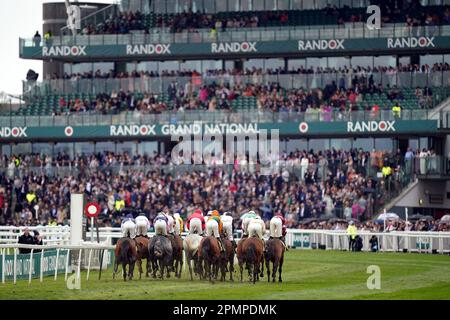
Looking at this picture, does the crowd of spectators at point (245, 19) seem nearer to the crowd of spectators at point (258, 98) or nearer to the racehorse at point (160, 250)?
the crowd of spectators at point (258, 98)

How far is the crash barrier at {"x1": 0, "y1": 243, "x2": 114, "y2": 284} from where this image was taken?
3031 centimetres

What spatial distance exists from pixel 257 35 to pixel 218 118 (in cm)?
642

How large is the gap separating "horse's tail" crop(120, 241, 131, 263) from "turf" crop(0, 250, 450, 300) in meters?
0.59

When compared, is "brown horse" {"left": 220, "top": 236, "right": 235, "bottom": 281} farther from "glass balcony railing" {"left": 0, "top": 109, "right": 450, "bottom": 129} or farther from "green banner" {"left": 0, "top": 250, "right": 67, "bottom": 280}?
"glass balcony railing" {"left": 0, "top": 109, "right": 450, "bottom": 129}

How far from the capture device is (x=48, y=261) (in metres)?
32.2

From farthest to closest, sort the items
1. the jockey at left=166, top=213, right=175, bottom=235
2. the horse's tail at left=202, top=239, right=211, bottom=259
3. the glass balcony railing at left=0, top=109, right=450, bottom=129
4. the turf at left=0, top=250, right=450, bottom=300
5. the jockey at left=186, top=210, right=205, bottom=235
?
the glass balcony railing at left=0, top=109, right=450, bottom=129, the jockey at left=166, top=213, right=175, bottom=235, the jockey at left=186, top=210, right=205, bottom=235, the horse's tail at left=202, top=239, right=211, bottom=259, the turf at left=0, top=250, right=450, bottom=300

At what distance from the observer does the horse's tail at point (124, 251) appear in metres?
31.0

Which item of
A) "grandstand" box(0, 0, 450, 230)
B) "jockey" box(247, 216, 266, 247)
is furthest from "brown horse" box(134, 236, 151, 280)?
"grandstand" box(0, 0, 450, 230)

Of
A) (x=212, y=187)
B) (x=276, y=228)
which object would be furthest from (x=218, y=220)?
(x=212, y=187)

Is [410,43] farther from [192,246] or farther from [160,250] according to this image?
[160,250]

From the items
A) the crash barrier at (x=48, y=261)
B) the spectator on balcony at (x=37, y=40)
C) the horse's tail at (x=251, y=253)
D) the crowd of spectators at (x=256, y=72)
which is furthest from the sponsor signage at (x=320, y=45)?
the horse's tail at (x=251, y=253)

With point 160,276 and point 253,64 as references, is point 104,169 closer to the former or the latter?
point 253,64

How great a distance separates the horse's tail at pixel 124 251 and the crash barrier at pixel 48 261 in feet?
2.92

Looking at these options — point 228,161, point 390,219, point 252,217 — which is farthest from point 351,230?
point 252,217
